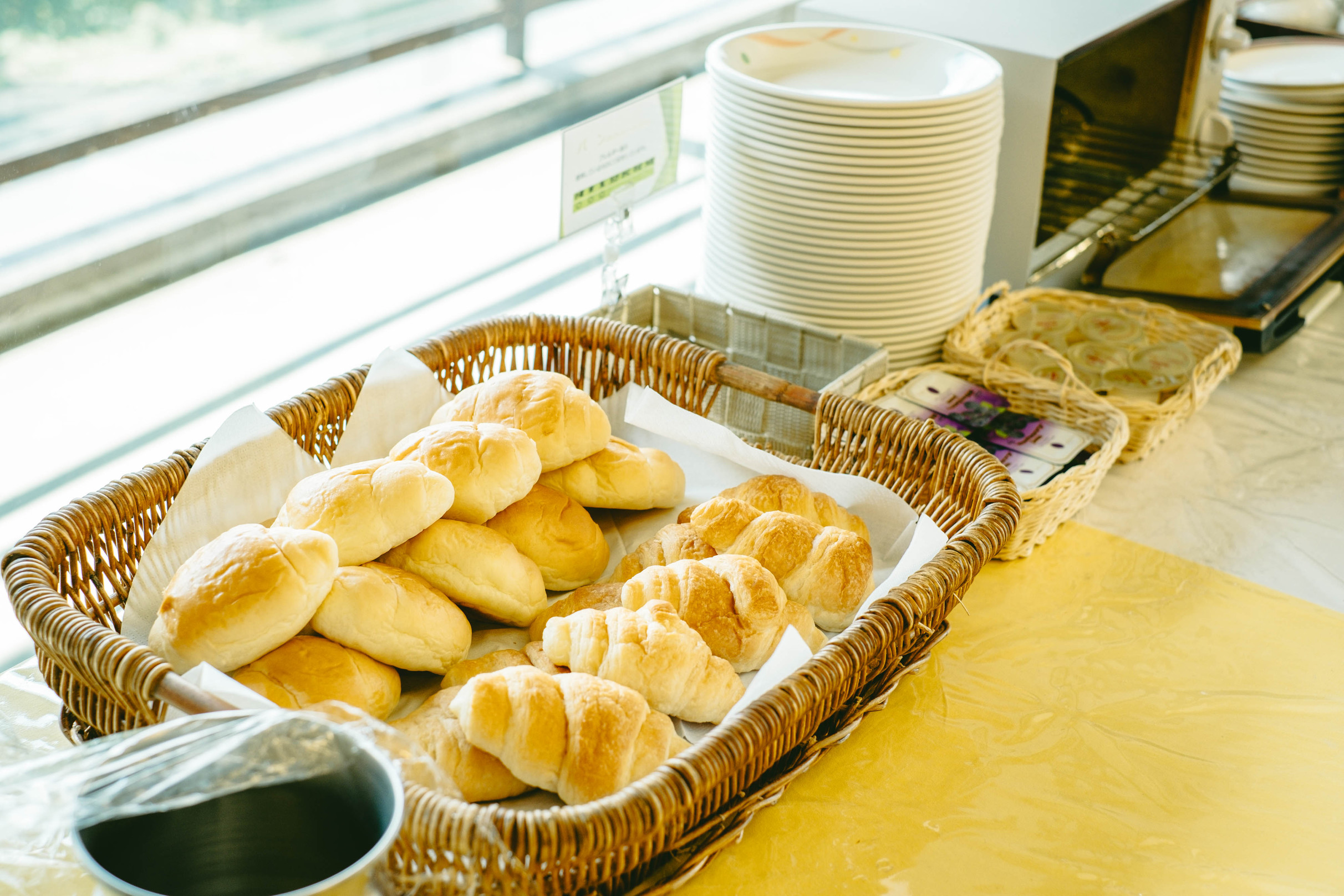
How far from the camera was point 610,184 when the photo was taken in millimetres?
1229

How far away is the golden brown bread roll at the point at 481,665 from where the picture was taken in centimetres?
83

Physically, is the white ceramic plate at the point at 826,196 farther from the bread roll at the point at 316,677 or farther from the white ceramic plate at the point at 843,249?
the bread roll at the point at 316,677

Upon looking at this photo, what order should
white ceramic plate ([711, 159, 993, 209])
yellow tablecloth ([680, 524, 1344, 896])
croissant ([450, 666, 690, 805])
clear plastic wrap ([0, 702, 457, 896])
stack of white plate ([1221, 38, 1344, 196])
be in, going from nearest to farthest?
clear plastic wrap ([0, 702, 457, 896]), croissant ([450, 666, 690, 805]), yellow tablecloth ([680, 524, 1344, 896]), white ceramic plate ([711, 159, 993, 209]), stack of white plate ([1221, 38, 1344, 196])

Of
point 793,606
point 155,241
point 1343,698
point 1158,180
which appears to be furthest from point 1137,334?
point 155,241

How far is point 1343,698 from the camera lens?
0.99 metres

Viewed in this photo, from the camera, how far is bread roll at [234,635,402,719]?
0.76 metres

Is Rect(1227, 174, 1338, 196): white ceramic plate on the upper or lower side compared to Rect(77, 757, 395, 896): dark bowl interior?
upper

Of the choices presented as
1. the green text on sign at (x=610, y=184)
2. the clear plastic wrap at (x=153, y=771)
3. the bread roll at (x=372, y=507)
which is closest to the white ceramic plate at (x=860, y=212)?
the green text on sign at (x=610, y=184)

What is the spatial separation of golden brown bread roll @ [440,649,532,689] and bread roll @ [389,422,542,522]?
0.40 feet

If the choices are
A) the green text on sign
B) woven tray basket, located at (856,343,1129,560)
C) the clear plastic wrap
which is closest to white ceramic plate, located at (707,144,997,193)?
the green text on sign

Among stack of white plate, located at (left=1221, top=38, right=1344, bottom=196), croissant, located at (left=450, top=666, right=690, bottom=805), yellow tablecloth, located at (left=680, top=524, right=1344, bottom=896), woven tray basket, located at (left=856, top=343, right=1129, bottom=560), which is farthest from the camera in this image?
stack of white plate, located at (left=1221, top=38, right=1344, bottom=196)

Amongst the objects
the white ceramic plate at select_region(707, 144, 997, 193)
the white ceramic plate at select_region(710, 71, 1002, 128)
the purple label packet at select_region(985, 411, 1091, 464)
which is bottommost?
the purple label packet at select_region(985, 411, 1091, 464)

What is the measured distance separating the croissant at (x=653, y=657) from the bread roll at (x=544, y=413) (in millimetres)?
207

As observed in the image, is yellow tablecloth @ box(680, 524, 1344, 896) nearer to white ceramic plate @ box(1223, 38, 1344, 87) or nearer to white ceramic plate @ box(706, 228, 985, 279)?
white ceramic plate @ box(706, 228, 985, 279)
